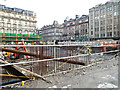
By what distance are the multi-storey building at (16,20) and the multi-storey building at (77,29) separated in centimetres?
2670

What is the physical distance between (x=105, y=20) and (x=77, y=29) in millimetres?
19561

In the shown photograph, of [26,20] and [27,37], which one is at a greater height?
[26,20]

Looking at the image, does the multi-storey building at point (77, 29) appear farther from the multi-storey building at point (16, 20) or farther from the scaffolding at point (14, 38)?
the scaffolding at point (14, 38)

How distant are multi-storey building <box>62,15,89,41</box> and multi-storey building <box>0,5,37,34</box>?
26697mm

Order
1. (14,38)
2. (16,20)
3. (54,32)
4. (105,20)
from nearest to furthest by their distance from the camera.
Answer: (14,38), (105,20), (16,20), (54,32)

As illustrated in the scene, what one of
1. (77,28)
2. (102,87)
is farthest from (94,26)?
(102,87)

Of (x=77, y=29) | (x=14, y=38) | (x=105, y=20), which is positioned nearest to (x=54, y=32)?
(x=77, y=29)

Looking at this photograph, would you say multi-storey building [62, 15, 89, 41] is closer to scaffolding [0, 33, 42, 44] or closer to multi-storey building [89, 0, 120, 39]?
multi-storey building [89, 0, 120, 39]

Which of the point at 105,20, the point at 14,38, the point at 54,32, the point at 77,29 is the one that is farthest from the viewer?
the point at 54,32

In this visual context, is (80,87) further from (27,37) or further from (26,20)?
(26,20)

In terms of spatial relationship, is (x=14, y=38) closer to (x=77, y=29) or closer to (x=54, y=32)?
(x=77, y=29)

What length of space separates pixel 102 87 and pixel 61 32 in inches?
3055

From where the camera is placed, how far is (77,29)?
2372 inches

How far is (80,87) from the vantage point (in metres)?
2.78
